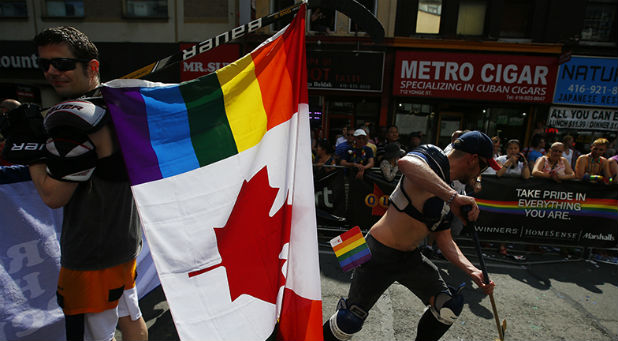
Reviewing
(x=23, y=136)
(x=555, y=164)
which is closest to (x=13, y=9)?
(x=23, y=136)

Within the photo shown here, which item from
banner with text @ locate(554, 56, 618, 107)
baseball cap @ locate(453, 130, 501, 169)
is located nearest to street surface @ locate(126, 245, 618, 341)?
baseball cap @ locate(453, 130, 501, 169)

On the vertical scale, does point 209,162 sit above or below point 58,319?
above

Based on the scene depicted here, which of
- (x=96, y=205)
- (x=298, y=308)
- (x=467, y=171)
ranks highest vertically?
(x=467, y=171)

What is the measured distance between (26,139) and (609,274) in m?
6.82

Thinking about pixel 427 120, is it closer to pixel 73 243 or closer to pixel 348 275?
pixel 348 275

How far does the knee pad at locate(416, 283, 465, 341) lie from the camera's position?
238 centimetres

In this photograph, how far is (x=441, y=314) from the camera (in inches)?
94.1

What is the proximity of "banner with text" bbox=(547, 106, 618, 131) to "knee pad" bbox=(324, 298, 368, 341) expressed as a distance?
12.2 meters

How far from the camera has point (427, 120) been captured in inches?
482

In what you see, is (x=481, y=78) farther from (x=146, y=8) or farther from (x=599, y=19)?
(x=146, y=8)

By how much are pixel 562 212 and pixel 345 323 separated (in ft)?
15.8

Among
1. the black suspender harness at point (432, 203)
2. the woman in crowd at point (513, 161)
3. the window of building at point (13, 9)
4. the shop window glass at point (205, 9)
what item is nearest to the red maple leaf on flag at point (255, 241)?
the black suspender harness at point (432, 203)

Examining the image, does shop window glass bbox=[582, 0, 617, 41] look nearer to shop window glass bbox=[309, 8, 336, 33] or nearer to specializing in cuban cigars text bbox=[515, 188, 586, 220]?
shop window glass bbox=[309, 8, 336, 33]

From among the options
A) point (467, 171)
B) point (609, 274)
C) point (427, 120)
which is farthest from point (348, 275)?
point (427, 120)
